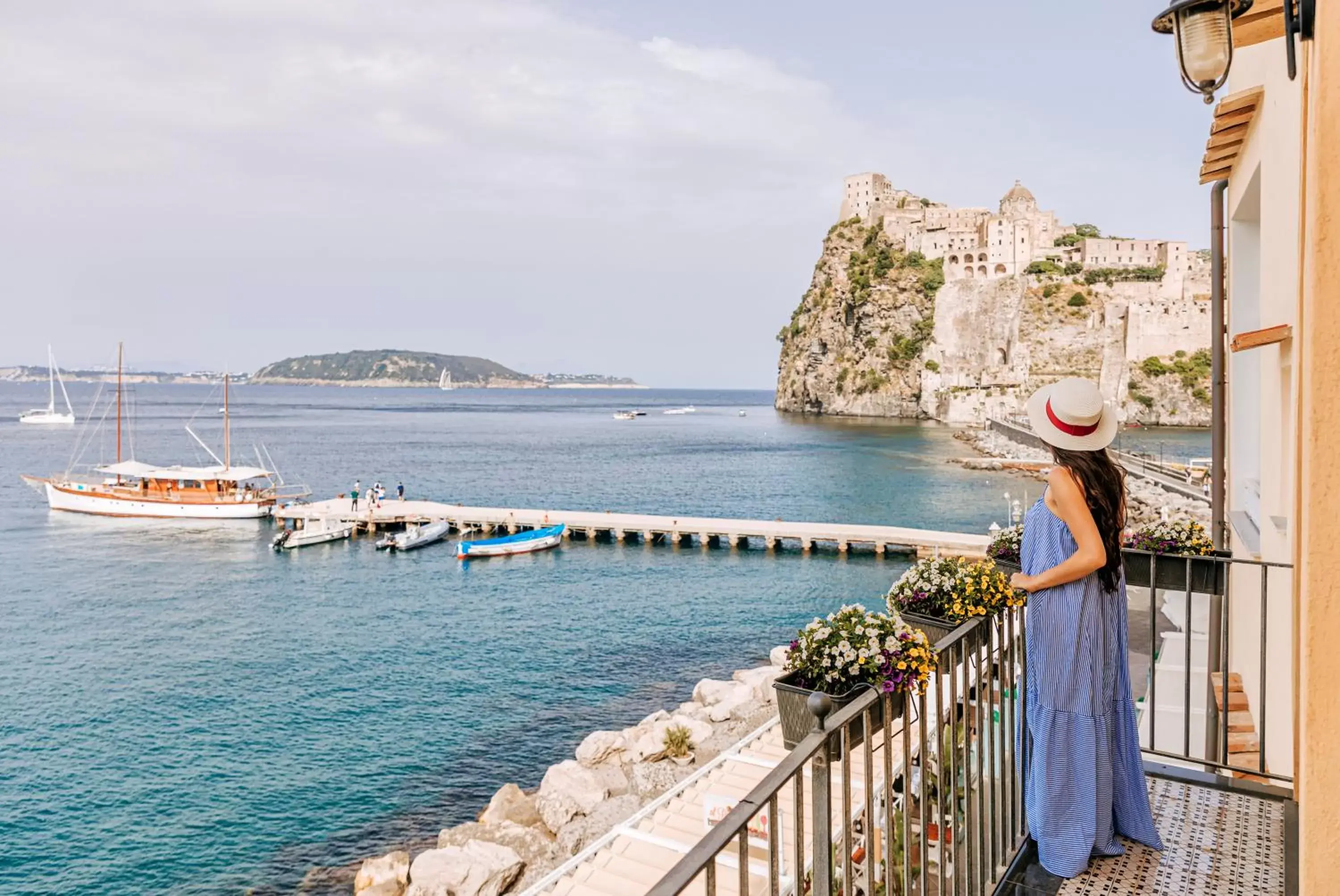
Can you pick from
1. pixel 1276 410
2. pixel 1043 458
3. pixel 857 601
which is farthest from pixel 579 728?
pixel 1043 458

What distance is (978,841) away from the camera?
3447mm

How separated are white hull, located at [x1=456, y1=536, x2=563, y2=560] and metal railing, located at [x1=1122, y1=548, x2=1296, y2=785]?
2940cm

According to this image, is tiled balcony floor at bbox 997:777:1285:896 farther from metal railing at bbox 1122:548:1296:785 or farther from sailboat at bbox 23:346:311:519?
sailboat at bbox 23:346:311:519

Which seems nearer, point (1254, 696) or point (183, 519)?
point (1254, 696)

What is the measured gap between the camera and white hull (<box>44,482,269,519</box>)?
147ft

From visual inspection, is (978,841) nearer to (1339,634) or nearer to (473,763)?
(1339,634)

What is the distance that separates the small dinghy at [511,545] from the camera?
3534cm

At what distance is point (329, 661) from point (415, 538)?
583 inches

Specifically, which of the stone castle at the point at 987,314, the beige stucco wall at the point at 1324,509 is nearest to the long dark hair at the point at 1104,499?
the beige stucco wall at the point at 1324,509

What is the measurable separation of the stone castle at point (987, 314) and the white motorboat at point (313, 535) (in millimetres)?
67983

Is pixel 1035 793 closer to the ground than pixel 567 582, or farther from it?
farther from it

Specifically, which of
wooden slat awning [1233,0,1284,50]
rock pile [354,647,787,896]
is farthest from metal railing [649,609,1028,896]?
rock pile [354,647,787,896]

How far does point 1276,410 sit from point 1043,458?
61.3 metres

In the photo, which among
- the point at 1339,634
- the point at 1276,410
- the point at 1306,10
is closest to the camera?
the point at 1339,634
